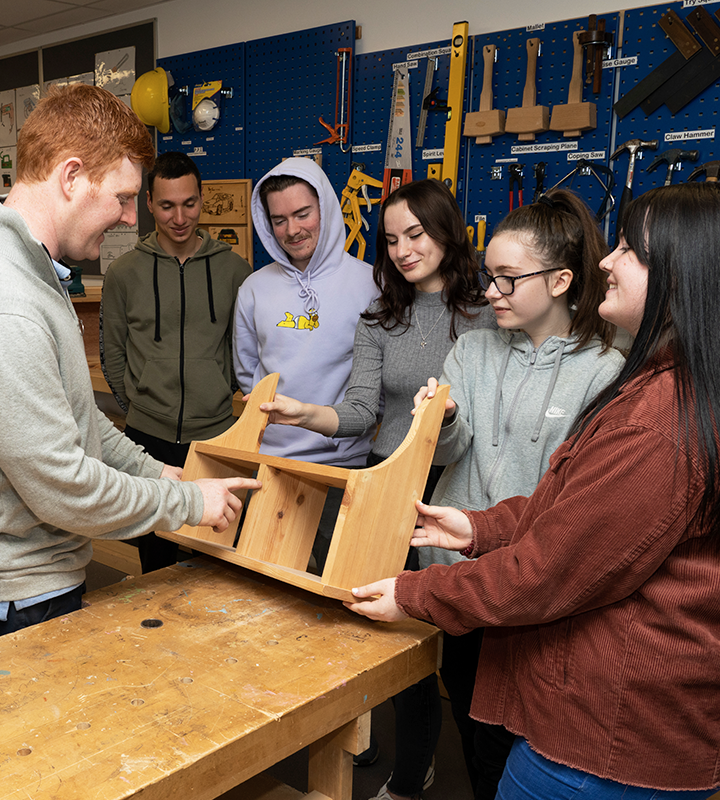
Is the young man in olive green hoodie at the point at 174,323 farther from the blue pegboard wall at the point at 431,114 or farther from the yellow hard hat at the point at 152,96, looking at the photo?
the yellow hard hat at the point at 152,96

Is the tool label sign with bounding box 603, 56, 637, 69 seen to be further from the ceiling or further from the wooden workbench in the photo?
the ceiling

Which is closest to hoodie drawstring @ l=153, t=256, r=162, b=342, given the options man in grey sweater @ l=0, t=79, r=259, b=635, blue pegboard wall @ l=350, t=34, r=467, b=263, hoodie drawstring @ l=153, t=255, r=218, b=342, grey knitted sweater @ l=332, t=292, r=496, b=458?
hoodie drawstring @ l=153, t=255, r=218, b=342

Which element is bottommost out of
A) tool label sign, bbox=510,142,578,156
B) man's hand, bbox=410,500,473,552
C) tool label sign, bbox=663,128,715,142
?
man's hand, bbox=410,500,473,552

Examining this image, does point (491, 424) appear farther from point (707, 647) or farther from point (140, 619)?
point (140, 619)

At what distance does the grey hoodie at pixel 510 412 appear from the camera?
1.47 metres

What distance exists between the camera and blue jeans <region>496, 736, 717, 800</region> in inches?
38.5

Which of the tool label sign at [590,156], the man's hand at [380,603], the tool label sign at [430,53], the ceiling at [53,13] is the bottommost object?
the man's hand at [380,603]

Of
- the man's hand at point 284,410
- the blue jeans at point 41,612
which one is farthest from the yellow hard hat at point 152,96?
the blue jeans at point 41,612

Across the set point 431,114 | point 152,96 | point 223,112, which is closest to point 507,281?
point 431,114

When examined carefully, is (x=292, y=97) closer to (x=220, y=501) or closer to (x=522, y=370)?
(x=522, y=370)

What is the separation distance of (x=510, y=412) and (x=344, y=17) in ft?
9.65

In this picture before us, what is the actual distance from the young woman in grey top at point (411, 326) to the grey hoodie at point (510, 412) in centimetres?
30

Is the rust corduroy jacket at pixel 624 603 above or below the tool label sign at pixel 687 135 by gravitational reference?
below

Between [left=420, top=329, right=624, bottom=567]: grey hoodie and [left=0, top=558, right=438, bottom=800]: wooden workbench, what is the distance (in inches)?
13.8
